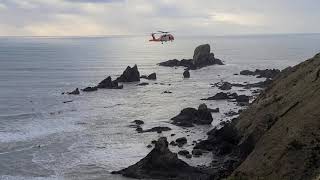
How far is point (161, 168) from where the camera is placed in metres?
50.9

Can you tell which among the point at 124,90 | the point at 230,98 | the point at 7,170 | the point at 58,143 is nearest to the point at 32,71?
the point at 124,90

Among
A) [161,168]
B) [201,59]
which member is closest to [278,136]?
[161,168]

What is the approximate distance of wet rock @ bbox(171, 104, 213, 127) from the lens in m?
74.9

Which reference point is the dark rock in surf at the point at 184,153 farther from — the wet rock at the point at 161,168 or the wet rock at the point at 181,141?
the wet rock at the point at 161,168

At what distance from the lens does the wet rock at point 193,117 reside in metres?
74.9

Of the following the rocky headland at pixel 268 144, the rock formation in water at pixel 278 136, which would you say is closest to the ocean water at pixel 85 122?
the rocky headland at pixel 268 144

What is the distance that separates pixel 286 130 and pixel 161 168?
44.4 ft

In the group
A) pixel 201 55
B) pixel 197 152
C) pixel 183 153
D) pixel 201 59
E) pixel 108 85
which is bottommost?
pixel 183 153

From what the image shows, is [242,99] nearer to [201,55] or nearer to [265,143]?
[265,143]

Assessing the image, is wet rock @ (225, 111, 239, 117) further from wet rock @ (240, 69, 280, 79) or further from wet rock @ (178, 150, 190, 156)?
wet rock @ (240, 69, 280, 79)

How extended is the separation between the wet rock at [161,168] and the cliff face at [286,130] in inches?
260

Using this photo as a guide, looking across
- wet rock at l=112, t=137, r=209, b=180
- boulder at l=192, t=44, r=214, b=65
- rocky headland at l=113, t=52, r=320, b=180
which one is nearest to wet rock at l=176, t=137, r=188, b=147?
rocky headland at l=113, t=52, r=320, b=180

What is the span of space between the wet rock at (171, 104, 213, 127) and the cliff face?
14.3m

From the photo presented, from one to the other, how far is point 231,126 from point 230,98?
39.4m
